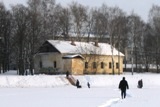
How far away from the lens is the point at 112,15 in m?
83.8

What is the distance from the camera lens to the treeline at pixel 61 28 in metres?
72.8

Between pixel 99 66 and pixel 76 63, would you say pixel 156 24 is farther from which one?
pixel 76 63

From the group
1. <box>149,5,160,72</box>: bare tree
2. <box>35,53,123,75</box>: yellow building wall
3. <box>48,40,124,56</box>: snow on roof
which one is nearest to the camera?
<box>35,53,123,75</box>: yellow building wall

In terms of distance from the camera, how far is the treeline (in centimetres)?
7281

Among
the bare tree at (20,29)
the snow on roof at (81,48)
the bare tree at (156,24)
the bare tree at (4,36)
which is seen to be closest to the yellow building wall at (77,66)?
the snow on roof at (81,48)

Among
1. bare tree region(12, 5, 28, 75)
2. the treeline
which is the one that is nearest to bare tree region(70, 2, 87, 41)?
the treeline

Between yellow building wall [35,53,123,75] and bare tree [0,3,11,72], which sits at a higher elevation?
bare tree [0,3,11,72]

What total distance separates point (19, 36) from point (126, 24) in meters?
27.8

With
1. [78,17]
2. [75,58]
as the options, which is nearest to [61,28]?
[78,17]

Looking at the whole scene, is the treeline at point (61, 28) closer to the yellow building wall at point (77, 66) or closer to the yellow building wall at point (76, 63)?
the yellow building wall at point (76, 63)

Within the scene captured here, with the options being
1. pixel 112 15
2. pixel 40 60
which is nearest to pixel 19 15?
pixel 40 60

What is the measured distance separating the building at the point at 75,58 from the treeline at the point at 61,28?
2.06 meters

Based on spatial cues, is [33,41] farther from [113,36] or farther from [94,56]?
[113,36]

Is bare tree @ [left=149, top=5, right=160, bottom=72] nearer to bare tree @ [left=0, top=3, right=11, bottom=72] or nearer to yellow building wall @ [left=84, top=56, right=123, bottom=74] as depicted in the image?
yellow building wall @ [left=84, top=56, right=123, bottom=74]
